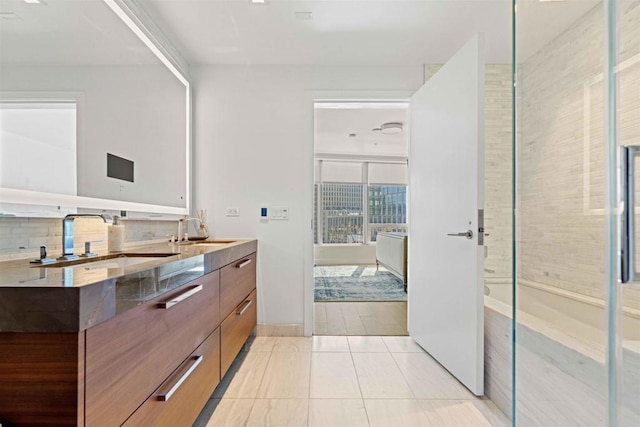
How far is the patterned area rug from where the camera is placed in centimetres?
448

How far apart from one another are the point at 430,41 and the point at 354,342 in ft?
8.15

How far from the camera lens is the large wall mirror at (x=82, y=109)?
1279 mm

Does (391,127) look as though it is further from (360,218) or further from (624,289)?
(624,289)

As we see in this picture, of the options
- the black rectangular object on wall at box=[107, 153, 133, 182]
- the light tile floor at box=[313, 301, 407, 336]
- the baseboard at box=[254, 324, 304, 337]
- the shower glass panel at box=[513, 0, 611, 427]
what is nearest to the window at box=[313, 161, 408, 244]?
the light tile floor at box=[313, 301, 407, 336]

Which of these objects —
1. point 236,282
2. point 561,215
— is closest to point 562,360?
point 561,215

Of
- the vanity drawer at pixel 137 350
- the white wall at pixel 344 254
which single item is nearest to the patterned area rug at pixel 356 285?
the white wall at pixel 344 254

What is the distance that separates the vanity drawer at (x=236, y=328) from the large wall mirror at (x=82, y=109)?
0.91 meters

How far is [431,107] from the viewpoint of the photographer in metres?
2.59

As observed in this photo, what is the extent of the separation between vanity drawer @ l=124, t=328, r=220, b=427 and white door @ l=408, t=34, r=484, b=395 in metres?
1.48

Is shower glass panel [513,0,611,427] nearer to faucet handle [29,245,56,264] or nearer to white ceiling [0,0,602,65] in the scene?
white ceiling [0,0,602,65]

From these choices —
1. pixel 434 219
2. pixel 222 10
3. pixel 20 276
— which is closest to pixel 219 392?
pixel 20 276

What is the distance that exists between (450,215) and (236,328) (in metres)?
1.61

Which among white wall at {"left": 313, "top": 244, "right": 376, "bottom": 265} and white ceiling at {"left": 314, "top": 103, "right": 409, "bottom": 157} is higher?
white ceiling at {"left": 314, "top": 103, "right": 409, "bottom": 157}

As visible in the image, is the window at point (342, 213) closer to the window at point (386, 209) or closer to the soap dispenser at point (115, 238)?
the window at point (386, 209)
